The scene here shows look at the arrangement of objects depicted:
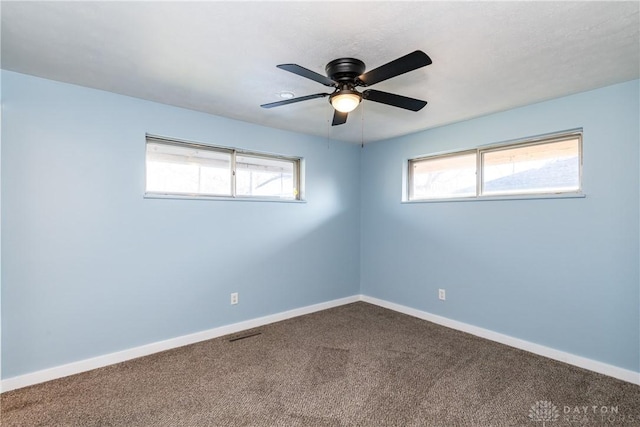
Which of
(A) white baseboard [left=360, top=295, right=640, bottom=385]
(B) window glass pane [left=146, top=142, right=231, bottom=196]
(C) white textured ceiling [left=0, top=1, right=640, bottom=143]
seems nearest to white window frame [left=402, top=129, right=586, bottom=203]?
(C) white textured ceiling [left=0, top=1, right=640, bottom=143]

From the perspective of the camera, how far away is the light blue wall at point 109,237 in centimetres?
229

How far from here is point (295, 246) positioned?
3.86m

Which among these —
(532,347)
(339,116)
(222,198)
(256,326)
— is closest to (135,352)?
(256,326)

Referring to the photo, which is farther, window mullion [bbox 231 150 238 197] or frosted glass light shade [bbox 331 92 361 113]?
window mullion [bbox 231 150 238 197]

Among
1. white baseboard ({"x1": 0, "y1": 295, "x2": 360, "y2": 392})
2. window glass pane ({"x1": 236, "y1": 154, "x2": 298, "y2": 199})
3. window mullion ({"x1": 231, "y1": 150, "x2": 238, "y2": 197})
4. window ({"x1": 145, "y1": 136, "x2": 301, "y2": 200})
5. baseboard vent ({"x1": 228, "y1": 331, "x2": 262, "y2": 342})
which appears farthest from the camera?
window glass pane ({"x1": 236, "y1": 154, "x2": 298, "y2": 199})

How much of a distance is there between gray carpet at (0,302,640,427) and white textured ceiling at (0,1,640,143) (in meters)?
2.28

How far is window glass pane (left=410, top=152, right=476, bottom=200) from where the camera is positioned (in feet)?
11.5

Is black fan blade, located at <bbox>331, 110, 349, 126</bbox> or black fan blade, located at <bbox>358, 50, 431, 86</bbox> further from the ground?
black fan blade, located at <bbox>358, 50, 431, 86</bbox>

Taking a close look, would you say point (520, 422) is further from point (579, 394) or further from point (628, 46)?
point (628, 46)

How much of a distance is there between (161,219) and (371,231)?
8.83ft

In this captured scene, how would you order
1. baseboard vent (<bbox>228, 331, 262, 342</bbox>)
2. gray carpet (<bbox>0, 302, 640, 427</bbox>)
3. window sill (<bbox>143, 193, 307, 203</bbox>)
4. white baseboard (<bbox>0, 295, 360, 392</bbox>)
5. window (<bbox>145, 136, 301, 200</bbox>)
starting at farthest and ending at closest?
baseboard vent (<bbox>228, 331, 262, 342</bbox>)
window (<bbox>145, 136, 301, 200</bbox>)
window sill (<bbox>143, 193, 307, 203</bbox>)
white baseboard (<bbox>0, 295, 360, 392</bbox>)
gray carpet (<bbox>0, 302, 640, 427</bbox>)

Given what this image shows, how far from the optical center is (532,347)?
9.36 ft

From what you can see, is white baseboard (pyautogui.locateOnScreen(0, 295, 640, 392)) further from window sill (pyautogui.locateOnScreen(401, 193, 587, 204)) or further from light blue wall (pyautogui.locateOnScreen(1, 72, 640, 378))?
window sill (pyautogui.locateOnScreen(401, 193, 587, 204))

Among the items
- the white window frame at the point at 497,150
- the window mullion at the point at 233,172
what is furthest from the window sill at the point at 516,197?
the window mullion at the point at 233,172
